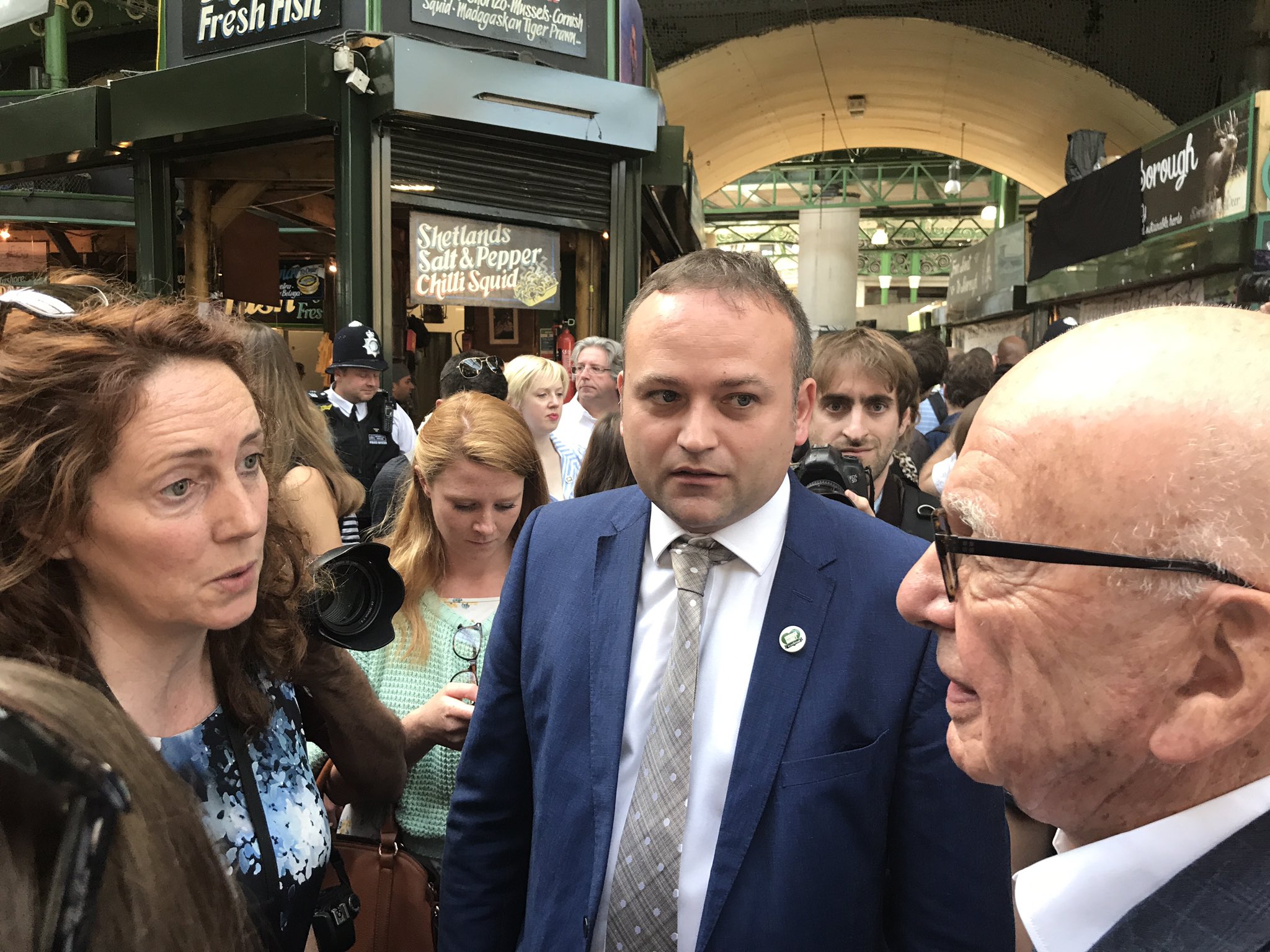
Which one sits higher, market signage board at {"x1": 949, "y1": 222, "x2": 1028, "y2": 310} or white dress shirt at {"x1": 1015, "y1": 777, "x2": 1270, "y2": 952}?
market signage board at {"x1": 949, "y1": 222, "x2": 1028, "y2": 310}

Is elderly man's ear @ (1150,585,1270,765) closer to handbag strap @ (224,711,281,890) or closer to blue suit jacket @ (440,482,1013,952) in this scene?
blue suit jacket @ (440,482,1013,952)

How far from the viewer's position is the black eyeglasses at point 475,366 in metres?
5.21

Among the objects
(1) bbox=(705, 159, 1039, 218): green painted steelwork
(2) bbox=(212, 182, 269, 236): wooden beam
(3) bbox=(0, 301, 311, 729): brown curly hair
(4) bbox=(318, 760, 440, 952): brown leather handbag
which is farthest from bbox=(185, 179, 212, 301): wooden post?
(1) bbox=(705, 159, 1039, 218): green painted steelwork

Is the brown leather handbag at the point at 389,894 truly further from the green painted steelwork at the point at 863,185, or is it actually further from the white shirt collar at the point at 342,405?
the green painted steelwork at the point at 863,185

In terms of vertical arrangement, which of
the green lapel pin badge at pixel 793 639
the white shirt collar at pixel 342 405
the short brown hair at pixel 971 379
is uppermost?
the short brown hair at pixel 971 379

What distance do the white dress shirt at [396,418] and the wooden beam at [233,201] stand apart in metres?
3.19

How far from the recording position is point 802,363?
77.6 inches

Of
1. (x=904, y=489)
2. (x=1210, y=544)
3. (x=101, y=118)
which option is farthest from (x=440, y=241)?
(x=1210, y=544)

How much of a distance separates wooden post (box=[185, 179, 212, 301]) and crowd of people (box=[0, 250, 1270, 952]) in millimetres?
6796

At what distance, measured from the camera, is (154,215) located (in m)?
7.68

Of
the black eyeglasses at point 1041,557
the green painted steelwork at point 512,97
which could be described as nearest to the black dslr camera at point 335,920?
the black eyeglasses at point 1041,557

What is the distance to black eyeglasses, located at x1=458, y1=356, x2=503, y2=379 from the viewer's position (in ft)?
17.1

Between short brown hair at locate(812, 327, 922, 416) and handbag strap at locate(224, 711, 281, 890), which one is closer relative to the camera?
handbag strap at locate(224, 711, 281, 890)

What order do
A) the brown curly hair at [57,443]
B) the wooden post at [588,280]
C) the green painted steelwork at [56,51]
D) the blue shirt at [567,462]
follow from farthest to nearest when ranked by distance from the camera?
the green painted steelwork at [56,51] → the wooden post at [588,280] → the blue shirt at [567,462] → the brown curly hair at [57,443]
